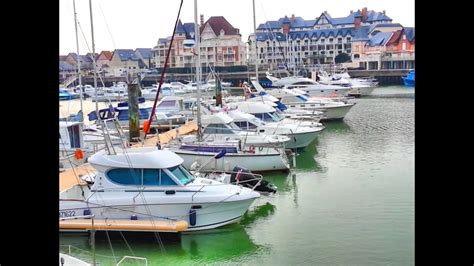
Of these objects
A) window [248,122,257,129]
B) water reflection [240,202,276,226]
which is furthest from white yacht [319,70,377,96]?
water reflection [240,202,276,226]

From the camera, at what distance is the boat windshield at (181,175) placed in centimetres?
802

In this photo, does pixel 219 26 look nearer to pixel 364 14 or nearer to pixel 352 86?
pixel 364 14

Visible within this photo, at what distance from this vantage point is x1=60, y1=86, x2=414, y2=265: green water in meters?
7.32

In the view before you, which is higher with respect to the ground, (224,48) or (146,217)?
(224,48)

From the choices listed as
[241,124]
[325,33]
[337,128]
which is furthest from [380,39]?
[241,124]

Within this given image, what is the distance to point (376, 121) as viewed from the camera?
72.7ft

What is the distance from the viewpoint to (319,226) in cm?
862

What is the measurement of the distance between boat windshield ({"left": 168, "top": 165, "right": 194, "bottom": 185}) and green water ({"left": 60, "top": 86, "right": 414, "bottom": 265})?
0.73 metres

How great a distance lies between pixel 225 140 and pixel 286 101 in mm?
10515

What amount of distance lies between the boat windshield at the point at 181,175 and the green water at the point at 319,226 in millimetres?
726
